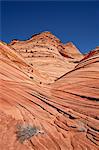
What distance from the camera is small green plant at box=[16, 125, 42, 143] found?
12.2m

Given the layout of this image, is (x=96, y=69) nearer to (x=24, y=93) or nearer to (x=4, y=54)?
(x=24, y=93)

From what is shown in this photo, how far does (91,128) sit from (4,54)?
11.1 metres

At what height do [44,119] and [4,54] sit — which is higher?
[4,54]

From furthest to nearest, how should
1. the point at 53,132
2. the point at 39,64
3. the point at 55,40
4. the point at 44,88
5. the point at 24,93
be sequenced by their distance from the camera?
the point at 55,40 → the point at 39,64 → the point at 44,88 → the point at 24,93 → the point at 53,132

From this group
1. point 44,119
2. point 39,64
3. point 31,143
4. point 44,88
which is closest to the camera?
point 31,143

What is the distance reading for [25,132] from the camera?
12414mm

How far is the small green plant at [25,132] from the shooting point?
12211mm

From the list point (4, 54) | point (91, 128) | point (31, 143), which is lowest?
point (31, 143)

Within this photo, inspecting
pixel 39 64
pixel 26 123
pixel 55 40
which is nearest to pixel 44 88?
pixel 26 123

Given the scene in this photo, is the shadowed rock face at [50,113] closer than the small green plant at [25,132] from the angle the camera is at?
Yes

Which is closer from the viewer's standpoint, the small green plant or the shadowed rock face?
the shadowed rock face

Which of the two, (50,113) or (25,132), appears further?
(50,113)

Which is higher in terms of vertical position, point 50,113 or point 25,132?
point 50,113

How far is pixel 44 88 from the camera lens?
1731 centimetres
